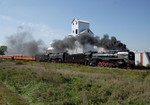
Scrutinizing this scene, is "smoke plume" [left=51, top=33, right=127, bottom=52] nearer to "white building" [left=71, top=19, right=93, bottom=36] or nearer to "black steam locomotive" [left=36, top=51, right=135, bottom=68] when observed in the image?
"black steam locomotive" [left=36, top=51, right=135, bottom=68]

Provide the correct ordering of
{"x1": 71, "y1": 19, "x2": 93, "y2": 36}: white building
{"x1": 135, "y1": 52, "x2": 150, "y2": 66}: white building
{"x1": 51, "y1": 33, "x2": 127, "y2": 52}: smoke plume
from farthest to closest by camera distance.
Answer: {"x1": 71, "y1": 19, "x2": 93, "y2": 36}: white building → {"x1": 51, "y1": 33, "x2": 127, "y2": 52}: smoke plume → {"x1": 135, "y1": 52, "x2": 150, "y2": 66}: white building

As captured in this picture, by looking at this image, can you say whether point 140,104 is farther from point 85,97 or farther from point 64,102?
point 64,102

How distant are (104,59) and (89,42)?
9.36m

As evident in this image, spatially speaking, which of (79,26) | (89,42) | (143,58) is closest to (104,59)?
(143,58)

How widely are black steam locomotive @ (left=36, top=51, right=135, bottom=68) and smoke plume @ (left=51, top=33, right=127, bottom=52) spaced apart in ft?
12.1

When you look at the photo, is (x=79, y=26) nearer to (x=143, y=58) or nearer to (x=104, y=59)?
(x=104, y=59)

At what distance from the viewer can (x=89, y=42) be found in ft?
113

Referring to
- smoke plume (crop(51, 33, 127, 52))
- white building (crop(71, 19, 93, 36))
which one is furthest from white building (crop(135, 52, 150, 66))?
white building (crop(71, 19, 93, 36))

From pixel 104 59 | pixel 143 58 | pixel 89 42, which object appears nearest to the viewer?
pixel 104 59

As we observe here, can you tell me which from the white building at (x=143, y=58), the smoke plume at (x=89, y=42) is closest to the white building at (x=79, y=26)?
the smoke plume at (x=89, y=42)

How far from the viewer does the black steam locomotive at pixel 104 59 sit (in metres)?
22.9

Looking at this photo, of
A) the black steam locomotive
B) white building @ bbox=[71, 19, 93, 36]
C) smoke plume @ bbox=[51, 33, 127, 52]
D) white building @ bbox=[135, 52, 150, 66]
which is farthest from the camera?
white building @ bbox=[71, 19, 93, 36]

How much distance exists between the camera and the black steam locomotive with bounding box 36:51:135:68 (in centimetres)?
2287

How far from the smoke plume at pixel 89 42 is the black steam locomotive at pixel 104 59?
3.69 m
